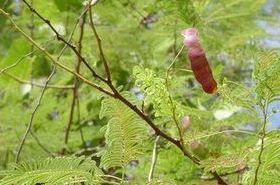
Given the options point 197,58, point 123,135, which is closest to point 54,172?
point 123,135

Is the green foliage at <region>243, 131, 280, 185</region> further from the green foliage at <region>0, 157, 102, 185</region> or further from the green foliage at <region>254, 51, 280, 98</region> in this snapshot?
the green foliage at <region>0, 157, 102, 185</region>

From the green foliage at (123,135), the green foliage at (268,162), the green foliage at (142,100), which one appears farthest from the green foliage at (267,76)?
the green foliage at (123,135)

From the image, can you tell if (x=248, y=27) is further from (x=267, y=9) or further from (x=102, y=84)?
(x=102, y=84)

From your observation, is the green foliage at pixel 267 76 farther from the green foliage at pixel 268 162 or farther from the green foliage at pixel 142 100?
the green foliage at pixel 268 162

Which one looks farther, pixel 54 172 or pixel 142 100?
pixel 142 100

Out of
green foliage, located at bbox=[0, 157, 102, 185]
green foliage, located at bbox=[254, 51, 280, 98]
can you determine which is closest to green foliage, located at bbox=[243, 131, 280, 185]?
green foliage, located at bbox=[254, 51, 280, 98]

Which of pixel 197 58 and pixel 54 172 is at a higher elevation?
pixel 197 58

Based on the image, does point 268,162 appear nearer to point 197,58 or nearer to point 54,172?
point 197,58

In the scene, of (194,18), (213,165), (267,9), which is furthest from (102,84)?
(267,9)
